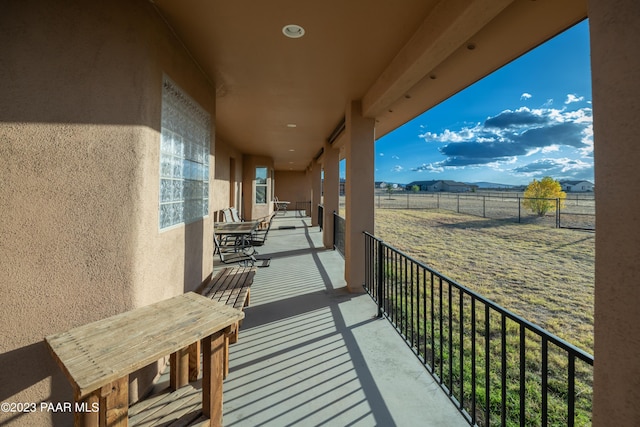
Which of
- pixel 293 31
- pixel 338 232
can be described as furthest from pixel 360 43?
pixel 338 232

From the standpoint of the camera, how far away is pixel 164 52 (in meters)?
2.24

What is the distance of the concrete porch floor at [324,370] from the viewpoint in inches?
69.8

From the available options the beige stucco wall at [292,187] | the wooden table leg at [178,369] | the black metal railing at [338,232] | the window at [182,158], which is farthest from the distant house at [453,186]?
the wooden table leg at [178,369]

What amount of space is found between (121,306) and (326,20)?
2.51 metres

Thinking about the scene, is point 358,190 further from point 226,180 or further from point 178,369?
point 226,180

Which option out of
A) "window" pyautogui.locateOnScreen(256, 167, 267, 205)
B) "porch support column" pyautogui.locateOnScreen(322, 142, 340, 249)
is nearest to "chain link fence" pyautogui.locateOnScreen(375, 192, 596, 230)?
"porch support column" pyautogui.locateOnScreen(322, 142, 340, 249)

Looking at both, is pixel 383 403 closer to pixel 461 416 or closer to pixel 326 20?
pixel 461 416

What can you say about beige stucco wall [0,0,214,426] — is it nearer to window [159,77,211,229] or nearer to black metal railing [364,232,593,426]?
window [159,77,211,229]

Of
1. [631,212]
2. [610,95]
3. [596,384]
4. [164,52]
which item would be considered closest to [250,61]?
[164,52]

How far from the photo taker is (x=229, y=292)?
2.83 metres

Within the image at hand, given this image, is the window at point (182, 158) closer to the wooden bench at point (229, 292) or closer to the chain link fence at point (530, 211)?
the wooden bench at point (229, 292)

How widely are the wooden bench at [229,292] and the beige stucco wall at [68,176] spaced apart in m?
0.51

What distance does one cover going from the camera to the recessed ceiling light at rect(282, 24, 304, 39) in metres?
2.33

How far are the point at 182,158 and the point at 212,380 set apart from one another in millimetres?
1934
